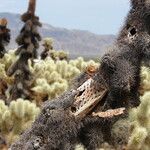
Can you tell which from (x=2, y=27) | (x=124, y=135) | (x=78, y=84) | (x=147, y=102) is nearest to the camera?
(x=78, y=84)

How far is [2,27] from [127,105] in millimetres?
11871

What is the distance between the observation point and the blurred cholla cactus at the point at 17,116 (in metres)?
9.20

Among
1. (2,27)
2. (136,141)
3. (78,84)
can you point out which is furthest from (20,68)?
(78,84)

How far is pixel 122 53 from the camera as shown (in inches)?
206

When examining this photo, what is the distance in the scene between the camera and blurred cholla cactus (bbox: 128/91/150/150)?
6.60 meters

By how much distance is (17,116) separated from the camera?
370 inches

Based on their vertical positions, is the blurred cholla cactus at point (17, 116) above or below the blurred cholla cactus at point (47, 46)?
above

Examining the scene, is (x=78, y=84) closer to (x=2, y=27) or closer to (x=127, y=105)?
(x=127, y=105)

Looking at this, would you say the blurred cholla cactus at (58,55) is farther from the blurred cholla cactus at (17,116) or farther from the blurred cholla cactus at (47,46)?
the blurred cholla cactus at (17,116)

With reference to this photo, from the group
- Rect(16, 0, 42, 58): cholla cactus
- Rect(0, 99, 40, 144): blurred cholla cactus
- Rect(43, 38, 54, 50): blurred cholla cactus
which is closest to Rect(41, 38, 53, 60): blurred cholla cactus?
Rect(43, 38, 54, 50): blurred cholla cactus

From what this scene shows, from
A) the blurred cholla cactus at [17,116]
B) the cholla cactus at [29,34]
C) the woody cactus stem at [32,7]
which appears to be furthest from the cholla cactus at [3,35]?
the blurred cholla cactus at [17,116]

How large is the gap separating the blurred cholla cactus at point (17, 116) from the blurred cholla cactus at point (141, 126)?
2428 millimetres

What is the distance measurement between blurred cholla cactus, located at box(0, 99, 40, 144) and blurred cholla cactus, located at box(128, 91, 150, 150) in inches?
95.6

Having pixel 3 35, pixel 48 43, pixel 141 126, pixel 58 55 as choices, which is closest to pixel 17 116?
pixel 141 126
